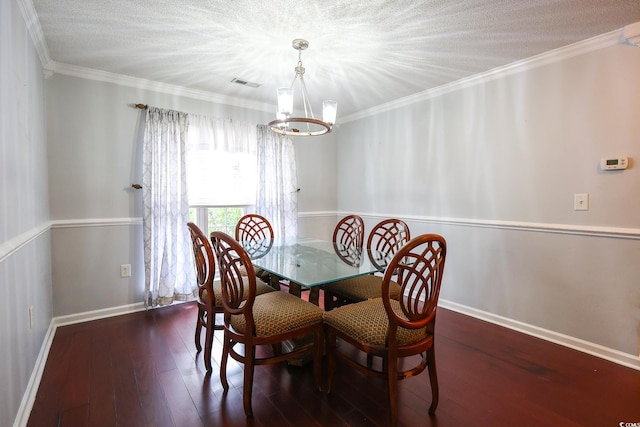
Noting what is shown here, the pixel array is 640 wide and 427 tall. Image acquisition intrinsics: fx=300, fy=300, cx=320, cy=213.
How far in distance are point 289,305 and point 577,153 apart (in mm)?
2471

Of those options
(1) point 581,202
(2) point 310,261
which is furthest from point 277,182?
(1) point 581,202

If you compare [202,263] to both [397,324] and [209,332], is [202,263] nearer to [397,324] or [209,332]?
Result: [209,332]

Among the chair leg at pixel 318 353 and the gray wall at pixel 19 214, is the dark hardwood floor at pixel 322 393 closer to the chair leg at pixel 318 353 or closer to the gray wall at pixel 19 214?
the chair leg at pixel 318 353

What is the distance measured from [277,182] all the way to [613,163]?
3.16 m

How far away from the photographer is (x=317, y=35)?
2162mm

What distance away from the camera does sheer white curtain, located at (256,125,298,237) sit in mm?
3736

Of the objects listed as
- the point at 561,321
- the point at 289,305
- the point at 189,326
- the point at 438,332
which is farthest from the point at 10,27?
the point at 561,321

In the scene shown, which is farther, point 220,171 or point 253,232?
point 220,171

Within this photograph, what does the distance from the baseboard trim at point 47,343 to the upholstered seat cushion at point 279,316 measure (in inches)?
43.5

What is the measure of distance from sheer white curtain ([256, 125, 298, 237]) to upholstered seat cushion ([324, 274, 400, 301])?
1.75 meters

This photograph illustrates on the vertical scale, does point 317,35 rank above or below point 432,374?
above

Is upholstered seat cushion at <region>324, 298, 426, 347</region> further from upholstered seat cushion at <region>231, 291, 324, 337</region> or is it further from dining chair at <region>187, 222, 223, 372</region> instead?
dining chair at <region>187, 222, 223, 372</region>

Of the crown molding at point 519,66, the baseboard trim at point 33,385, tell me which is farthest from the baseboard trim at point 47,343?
the crown molding at point 519,66

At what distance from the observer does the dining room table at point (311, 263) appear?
1851 mm
